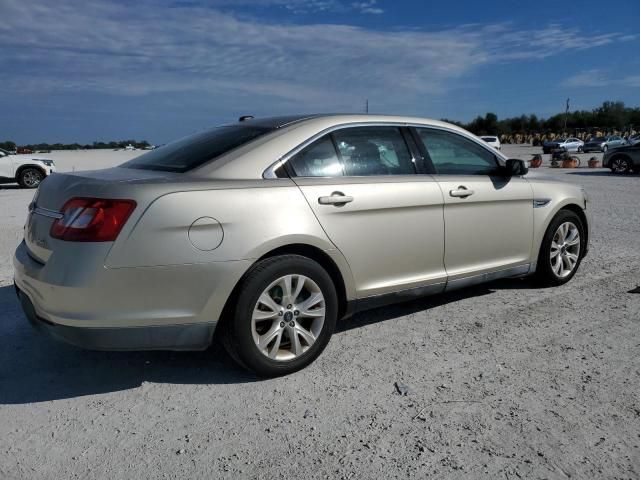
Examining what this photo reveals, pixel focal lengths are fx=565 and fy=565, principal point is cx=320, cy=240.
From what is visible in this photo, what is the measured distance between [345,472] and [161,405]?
46.6 inches

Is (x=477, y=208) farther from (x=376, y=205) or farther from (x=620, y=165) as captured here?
(x=620, y=165)

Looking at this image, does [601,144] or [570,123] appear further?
[570,123]

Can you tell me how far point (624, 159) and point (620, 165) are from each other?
13.4 inches

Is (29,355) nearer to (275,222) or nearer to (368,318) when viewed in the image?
(275,222)

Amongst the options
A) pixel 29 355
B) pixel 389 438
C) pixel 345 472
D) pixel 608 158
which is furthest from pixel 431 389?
pixel 608 158

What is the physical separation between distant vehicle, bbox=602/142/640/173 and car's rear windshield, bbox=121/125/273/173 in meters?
21.0

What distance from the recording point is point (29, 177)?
18141 mm

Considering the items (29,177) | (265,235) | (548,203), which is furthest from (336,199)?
(29,177)

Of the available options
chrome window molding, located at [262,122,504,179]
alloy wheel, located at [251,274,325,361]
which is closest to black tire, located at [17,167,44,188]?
chrome window molding, located at [262,122,504,179]

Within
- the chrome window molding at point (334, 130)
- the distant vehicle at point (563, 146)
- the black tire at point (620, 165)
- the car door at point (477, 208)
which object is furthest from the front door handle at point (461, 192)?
the distant vehicle at point (563, 146)

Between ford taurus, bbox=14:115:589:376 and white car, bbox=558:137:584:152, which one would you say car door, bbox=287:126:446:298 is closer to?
ford taurus, bbox=14:115:589:376

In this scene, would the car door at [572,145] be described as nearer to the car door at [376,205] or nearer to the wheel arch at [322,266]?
the car door at [376,205]

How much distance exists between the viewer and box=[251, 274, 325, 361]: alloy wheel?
3307 millimetres

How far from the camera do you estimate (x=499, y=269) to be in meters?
4.70
